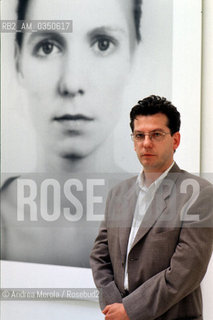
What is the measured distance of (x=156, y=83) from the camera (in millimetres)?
1975

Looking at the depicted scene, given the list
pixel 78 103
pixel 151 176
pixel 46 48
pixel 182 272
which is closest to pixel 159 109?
pixel 151 176

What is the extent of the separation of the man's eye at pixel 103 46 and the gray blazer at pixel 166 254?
80 centimetres

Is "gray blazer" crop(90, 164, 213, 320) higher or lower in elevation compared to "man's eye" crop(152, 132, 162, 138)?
lower

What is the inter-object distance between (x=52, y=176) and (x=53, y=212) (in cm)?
18

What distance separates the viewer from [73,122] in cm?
209

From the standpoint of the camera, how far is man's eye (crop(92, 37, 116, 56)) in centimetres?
204

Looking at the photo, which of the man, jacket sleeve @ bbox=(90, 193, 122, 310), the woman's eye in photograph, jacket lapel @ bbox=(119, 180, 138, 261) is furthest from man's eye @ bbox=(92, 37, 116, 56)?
jacket sleeve @ bbox=(90, 193, 122, 310)

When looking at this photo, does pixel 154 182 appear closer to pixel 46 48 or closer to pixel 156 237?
pixel 156 237

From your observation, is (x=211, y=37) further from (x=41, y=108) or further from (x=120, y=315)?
(x=120, y=315)

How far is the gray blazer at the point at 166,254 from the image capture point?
1331 mm

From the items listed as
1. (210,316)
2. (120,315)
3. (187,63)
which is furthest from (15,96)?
(210,316)

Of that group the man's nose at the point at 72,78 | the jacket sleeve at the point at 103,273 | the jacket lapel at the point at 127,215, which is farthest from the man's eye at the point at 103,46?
the jacket sleeve at the point at 103,273

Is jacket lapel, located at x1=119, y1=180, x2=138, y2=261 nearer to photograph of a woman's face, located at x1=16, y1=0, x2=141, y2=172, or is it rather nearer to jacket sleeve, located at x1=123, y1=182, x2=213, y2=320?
jacket sleeve, located at x1=123, y1=182, x2=213, y2=320

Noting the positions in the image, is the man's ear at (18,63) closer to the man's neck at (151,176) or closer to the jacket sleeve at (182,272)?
the man's neck at (151,176)
